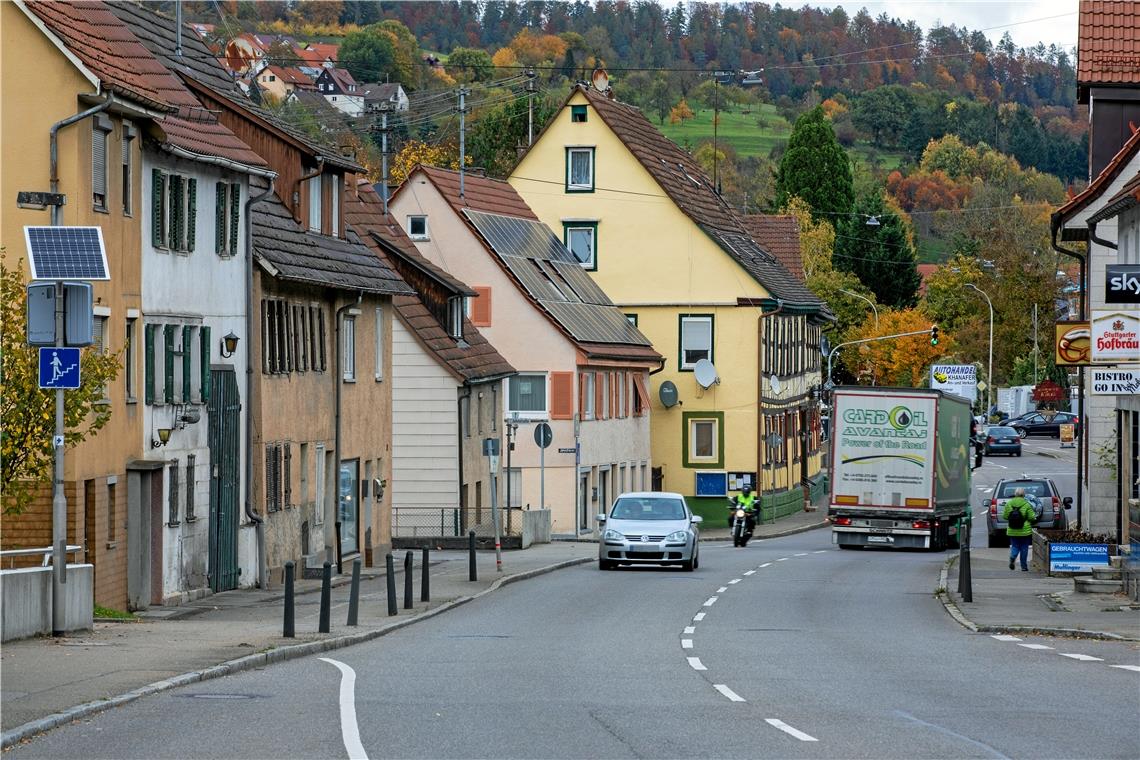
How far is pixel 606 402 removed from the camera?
63.6m

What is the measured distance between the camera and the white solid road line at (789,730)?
45.5ft

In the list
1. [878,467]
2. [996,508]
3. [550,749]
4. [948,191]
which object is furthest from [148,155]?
[948,191]

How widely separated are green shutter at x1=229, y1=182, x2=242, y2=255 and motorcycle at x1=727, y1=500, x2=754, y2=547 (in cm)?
2334

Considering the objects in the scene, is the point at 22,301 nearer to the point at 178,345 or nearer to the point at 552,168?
the point at 178,345

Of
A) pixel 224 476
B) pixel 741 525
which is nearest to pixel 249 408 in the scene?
pixel 224 476

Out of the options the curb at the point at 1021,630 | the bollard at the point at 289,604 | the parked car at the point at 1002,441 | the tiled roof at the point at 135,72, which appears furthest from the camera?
the parked car at the point at 1002,441

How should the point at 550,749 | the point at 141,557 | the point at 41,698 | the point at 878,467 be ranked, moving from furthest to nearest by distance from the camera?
the point at 878,467, the point at 141,557, the point at 41,698, the point at 550,749

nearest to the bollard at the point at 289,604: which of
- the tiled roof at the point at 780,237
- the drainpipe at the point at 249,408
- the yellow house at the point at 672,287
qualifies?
the drainpipe at the point at 249,408

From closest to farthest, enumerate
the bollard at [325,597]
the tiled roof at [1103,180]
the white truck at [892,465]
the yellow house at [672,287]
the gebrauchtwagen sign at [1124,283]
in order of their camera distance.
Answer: the bollard at [325,597] → the gebrauchtwagen sign at [1124,283] → the tiled roof at [1103,180] → the white truck at [892,465] → the yellow house at [672,287]

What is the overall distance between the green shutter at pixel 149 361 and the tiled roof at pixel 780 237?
56.9 meters

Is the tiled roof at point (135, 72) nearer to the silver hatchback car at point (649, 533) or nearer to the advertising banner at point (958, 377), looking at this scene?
the silver hatchback car at point (649, 533)

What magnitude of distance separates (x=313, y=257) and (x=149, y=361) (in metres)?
9.09

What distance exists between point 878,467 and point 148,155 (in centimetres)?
2447

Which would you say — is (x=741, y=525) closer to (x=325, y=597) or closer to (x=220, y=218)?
(x=220, y=218)
